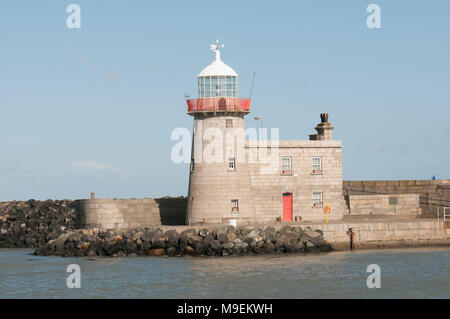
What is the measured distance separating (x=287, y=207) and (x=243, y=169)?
3287 mm

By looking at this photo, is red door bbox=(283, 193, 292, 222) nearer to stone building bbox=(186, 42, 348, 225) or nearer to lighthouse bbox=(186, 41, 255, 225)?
stone building bbox=(186, 42, 348, 225)

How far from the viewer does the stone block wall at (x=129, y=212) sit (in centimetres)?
3826

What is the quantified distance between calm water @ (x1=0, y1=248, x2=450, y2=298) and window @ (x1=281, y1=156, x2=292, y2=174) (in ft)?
19.3

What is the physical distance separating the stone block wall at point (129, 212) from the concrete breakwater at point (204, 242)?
7.52 ft

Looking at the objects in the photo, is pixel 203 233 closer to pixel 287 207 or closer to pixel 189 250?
pixel 189 250

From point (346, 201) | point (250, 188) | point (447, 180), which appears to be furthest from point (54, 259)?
point (447, 180)

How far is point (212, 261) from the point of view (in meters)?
32.6

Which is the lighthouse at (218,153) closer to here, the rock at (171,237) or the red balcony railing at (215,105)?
the red balcony railing at (215,105)

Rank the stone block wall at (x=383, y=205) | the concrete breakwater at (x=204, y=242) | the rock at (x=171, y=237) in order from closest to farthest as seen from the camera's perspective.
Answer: the concrete breakwater at (x=204, y=242) < the rock at (x=171, y=237) < the stone block wall at (x=383, y=205)

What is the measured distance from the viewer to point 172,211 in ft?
133

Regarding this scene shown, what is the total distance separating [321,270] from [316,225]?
6.05m

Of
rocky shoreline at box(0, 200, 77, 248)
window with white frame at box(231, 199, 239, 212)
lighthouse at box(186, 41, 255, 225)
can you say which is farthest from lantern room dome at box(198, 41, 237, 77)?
rocky shoreline at box(0, 200, 77, 248)

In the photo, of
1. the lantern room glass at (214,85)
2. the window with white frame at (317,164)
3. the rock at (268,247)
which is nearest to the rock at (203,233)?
the rock at (268,247)
